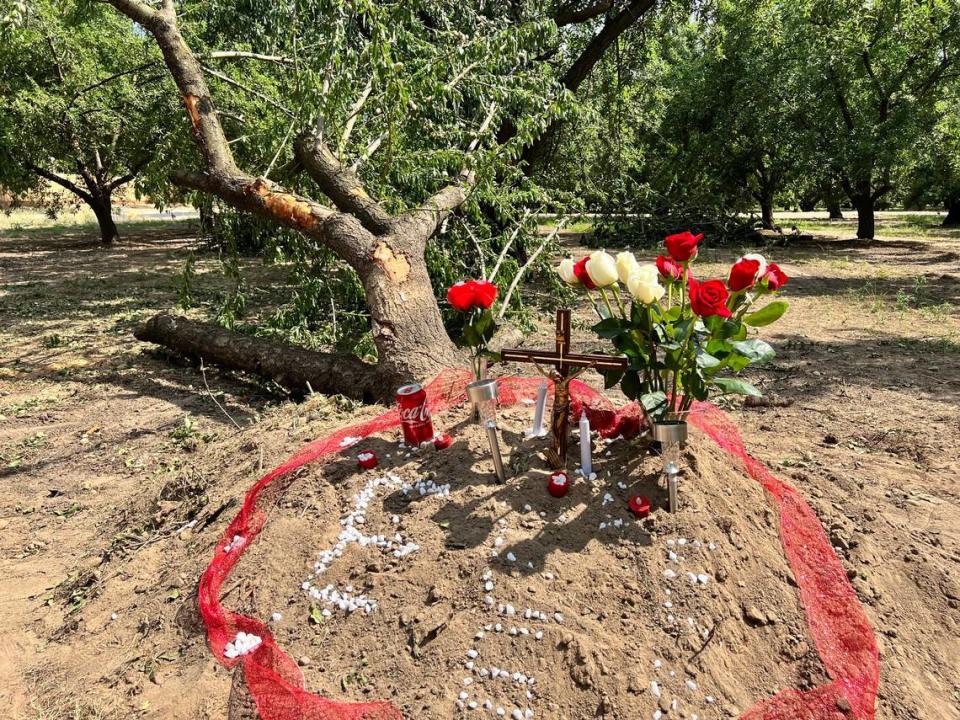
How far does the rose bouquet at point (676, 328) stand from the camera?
2008 mm

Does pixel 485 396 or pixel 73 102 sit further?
pixel 73 102

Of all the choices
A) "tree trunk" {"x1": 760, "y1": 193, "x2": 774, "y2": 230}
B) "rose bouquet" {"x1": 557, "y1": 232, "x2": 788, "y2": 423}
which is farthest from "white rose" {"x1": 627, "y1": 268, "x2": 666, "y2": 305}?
"tree trunk" {"x1": 760, "y1": 193, "x2": 774, "y2": 230}

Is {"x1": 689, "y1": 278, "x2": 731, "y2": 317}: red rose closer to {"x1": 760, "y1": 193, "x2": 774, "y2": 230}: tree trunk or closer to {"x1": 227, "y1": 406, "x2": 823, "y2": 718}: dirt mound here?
{"x1": 227, "y1": 406, "x2": 823, "y2": 718}: dirt mound

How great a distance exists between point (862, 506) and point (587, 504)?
54.2 inches

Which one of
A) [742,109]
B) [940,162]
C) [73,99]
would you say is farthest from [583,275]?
[940,162]

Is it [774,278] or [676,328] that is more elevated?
[774,278]

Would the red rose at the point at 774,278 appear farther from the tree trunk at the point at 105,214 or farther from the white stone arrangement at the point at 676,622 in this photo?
the tree trunk at the point at 105,214

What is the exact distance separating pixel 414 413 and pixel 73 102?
12205 mm

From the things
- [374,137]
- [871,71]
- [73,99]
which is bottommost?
[374,137]

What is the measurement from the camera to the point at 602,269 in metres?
2.04

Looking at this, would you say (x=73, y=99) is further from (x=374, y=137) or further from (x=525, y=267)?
(x=525, y=267)

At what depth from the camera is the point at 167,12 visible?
4.72 m

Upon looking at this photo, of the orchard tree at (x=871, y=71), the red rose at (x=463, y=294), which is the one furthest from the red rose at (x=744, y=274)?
the orchard tree at (x=871, y=71)

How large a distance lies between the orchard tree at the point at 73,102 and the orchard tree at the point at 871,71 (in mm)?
12298
